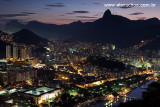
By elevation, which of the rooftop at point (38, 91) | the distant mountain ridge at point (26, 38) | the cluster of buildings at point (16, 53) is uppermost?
the distant mountain ridge at point (26, 38)

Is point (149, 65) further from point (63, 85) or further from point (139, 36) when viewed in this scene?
point (63, 85)

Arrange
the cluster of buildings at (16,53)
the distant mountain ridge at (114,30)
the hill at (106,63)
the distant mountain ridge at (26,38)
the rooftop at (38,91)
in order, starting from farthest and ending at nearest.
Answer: the distant mountain ridge at (114,30) → the distant mountain ridge at (26,38) → the cluster of buildings at (16,53) → the hill at (106,63) → the rooftop at (38,91)

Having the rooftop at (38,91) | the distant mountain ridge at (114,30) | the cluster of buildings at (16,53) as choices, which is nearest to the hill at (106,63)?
the cluster of buildings at (16,53)

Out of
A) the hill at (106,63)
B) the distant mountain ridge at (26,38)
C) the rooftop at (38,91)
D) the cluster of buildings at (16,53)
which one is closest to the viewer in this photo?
the rooftop at (38,91)

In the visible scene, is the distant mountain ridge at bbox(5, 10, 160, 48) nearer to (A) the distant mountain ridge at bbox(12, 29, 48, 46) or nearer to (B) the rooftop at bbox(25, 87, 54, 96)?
(A) the distant mountain ridge at bbox(12, 29, 48, 46)

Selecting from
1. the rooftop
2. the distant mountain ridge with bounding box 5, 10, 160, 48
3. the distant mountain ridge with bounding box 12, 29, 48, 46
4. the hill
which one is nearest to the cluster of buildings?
the distant mountain ridge with bounding box 12, 29, 48, 46

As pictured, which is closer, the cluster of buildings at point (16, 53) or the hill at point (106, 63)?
the hill at point (106, 63)

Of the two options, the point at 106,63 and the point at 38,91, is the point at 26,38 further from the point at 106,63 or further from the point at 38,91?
the point at 38,91

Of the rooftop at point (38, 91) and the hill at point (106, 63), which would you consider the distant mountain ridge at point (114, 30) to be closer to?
the hill at point (106, 63)
